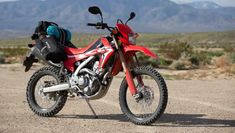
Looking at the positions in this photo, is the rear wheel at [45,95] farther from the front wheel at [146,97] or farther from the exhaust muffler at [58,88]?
the front wheel at [146,97]

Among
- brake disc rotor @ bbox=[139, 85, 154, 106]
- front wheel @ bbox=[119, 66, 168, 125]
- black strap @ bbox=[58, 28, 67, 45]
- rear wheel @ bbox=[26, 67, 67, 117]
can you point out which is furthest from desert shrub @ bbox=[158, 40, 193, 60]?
brake disc rotor @ bbox=[139, 85, 154, 106]

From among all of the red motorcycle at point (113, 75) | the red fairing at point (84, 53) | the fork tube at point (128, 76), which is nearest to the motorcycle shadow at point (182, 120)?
the red motorcycle at point (113, 75)

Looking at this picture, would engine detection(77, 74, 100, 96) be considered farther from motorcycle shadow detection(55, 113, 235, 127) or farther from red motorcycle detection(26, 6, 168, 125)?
motorcycle shadow detection(55, 113, 235, 127)

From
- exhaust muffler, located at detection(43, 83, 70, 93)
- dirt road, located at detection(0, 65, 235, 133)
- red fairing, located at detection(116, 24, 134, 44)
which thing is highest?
red fairing, located at detection(116, 24, 134, 44)

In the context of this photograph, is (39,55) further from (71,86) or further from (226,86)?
(226,86)

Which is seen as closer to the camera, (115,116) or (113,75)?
(113,75)

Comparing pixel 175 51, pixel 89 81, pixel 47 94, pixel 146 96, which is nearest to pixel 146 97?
pixel 146 96

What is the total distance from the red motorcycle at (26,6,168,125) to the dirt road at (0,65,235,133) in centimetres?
30

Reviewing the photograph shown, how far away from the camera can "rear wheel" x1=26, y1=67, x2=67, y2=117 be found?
9.41 m

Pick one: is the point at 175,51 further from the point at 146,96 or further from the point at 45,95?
the point at 146,96

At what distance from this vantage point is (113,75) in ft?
29.1

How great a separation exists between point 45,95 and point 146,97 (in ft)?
6.55

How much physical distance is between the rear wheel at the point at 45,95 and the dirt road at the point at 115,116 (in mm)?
161

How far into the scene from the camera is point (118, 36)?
8.73 m
